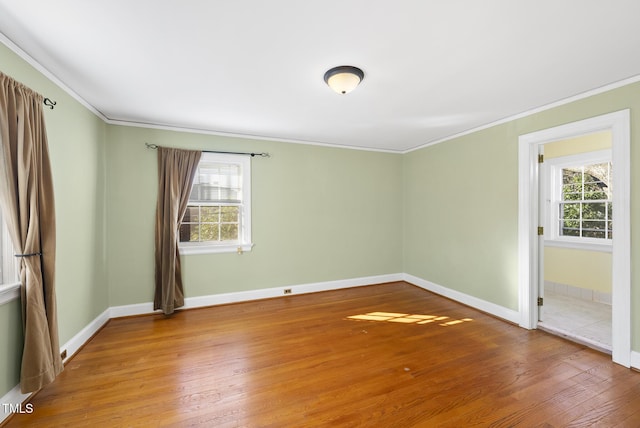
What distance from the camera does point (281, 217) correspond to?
170 inches

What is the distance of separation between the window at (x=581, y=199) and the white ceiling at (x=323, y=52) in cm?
201

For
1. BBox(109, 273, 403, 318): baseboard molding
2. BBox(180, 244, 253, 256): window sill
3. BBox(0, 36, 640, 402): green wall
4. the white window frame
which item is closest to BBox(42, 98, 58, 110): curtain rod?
BBox(0, 36, 640, 402): green wall

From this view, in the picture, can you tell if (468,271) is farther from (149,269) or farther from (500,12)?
(149,269)

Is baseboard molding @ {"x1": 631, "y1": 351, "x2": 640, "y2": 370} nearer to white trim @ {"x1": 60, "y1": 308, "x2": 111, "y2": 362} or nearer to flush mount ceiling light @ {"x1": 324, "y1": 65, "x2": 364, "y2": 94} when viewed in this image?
flush mount ceiling light @ {"x1": 324, "y1": 65, "x2": 364, "y2": 94}

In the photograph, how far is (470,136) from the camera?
384 cm

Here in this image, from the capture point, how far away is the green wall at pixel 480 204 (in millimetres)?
2502

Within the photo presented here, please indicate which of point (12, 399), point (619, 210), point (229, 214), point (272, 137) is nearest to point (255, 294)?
point (229, 214)

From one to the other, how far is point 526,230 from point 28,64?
4.81 metres

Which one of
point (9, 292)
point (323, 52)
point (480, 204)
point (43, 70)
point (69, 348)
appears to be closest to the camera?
point (9, 292)

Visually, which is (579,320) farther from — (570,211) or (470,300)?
(570,211)

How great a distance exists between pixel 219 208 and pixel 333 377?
2.76 m

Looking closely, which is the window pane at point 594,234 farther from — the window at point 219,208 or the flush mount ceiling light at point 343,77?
the window at point 219,208

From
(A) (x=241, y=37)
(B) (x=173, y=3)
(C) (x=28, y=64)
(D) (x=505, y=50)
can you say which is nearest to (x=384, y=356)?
(D) (x=505, y=50)

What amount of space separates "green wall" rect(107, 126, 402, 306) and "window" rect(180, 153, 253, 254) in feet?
0.41
